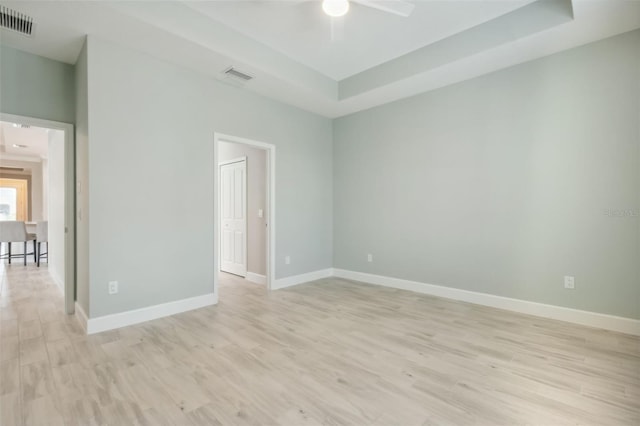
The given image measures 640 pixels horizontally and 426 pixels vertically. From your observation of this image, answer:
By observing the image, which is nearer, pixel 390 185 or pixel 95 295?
pixel 95 295

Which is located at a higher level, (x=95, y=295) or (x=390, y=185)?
(x=390, y=185)

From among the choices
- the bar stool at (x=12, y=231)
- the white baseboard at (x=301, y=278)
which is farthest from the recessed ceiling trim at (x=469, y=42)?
the bar stool at (x=12, y=231)

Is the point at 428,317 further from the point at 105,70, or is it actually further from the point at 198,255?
the point at 105,70

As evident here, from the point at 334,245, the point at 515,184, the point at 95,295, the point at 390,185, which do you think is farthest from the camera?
the point at 334,245

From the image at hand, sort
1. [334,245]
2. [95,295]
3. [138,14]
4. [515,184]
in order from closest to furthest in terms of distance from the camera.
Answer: [138,14]
[95,295]
[515,184]
[334,245]

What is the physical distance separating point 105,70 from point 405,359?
12.6 feet

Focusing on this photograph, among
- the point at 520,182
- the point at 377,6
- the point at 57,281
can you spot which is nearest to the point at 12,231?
the point at 57,281

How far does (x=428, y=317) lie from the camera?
3.31m

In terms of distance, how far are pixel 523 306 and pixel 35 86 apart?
19.3 feet

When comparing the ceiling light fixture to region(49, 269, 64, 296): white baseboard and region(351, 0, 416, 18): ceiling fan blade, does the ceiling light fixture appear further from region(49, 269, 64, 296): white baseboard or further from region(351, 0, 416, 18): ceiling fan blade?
region(49, 269, 64, 296): white baseboard

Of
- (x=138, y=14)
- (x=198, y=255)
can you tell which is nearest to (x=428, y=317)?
(x=198, y=255)

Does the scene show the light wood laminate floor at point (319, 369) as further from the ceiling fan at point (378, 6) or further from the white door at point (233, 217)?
the ceiling fan at point (378, 6)

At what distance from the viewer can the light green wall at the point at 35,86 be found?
296 centimetres

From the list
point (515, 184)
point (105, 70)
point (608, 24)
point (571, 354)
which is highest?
point (608, 24)
